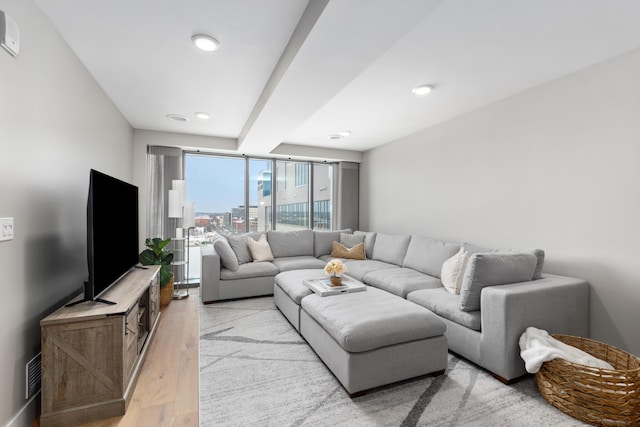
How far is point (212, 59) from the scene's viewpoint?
2375 mm

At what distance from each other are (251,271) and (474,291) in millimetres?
2817

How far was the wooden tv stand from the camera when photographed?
1655 millimetres

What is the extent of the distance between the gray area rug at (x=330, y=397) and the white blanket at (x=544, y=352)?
0.87 ft

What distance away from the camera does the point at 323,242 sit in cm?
527

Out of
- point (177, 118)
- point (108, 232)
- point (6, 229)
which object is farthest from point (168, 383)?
point (177, 118)

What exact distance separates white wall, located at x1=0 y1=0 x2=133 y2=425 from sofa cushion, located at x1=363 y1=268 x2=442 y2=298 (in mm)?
2864

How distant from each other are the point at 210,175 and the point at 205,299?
226 cm

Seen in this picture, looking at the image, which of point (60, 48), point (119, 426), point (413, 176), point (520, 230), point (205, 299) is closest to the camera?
point (119, 426)

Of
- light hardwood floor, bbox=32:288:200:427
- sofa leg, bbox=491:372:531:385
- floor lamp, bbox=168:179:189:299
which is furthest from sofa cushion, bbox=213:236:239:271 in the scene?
sofa leg, bbox=491:372:531:385

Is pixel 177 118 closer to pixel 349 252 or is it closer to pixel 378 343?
pixel 349 252

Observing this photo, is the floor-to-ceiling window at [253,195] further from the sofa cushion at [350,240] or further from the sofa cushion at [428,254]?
the sofa cushion at [428,254]

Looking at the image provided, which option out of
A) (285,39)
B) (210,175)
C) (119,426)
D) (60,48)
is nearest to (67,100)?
(60,48)

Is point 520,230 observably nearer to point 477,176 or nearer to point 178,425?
point 477,176

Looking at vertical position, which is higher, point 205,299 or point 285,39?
point 285,39
